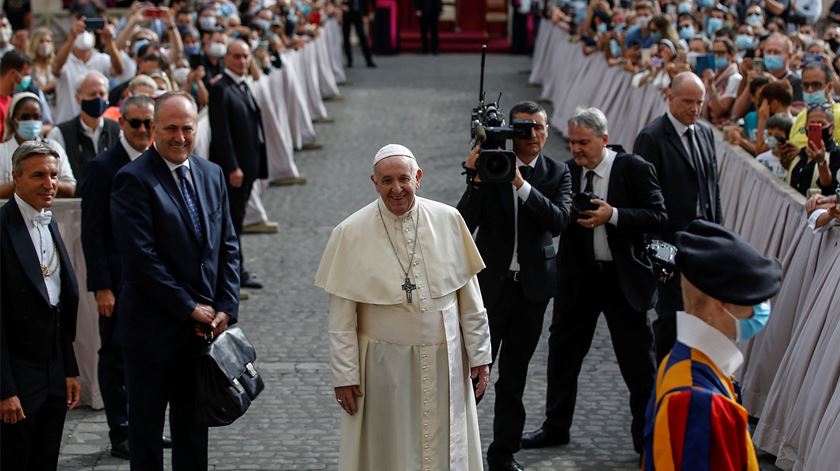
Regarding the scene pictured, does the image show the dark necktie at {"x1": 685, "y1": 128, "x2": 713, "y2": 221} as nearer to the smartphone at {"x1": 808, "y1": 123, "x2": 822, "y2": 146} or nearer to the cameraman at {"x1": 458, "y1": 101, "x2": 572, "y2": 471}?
the smartphone at {"x1": 808, "y1": 123, "x2": 822, "y2": 146}

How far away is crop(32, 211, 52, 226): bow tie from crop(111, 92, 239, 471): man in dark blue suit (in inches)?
14.9

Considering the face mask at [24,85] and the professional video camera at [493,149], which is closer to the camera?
the professional video camera at [493,149]

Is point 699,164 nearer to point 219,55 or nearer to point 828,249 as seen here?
point 828,249

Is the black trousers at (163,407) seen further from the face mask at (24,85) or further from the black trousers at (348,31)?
the black trousers at (348,31)

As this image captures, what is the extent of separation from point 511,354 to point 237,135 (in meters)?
4.78

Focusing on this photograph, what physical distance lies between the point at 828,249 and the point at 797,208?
Result: 2.48 feet

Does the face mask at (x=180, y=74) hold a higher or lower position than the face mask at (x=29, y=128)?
lower

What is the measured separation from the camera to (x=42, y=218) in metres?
6.17

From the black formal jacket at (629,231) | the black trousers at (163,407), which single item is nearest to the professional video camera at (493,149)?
the black formal jacket at (629,231)

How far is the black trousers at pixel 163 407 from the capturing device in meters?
6.09

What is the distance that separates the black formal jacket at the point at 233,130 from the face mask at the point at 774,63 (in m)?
5.06

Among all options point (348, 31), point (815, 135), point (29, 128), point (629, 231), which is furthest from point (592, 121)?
point (348, 31)

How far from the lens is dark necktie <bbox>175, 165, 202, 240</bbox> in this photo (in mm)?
6094

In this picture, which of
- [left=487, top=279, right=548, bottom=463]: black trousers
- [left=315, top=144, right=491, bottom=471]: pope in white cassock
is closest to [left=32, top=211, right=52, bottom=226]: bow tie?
[left=315, top=144, right=491, bottom=471]: pope in white cassock
